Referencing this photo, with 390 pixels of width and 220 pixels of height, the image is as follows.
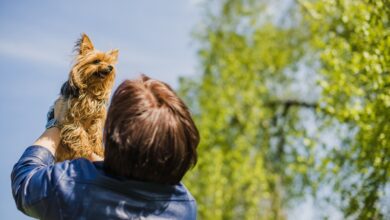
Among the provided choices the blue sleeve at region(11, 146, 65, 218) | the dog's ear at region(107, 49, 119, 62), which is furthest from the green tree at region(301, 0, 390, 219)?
the blue sleeve at region(11, 146, 65, 218)

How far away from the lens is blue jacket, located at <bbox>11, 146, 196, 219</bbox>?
76.5 inches

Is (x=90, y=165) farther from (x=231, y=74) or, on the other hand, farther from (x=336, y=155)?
(x=231, y=74)

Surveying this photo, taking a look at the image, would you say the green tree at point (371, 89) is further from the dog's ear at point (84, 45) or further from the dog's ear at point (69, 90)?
the dog's ear at point (69, 90)

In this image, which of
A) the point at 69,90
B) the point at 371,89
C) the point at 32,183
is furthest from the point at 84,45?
the point at 371,89

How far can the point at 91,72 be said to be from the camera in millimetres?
2861

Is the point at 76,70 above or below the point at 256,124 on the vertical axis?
above

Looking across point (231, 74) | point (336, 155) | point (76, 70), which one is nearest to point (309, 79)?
point (231, 74)

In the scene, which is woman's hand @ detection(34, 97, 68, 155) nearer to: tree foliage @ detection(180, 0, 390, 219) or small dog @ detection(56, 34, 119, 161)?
small dog @ detection(56, 34, 119, 161)

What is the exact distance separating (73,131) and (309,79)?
13.8m

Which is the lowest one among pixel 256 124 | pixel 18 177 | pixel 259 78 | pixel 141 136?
pixel 256 124

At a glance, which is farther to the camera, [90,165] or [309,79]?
[309,79]

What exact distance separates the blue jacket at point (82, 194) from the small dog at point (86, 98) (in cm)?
58

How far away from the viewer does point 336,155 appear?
1063cm

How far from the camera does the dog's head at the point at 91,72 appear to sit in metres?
2.79
